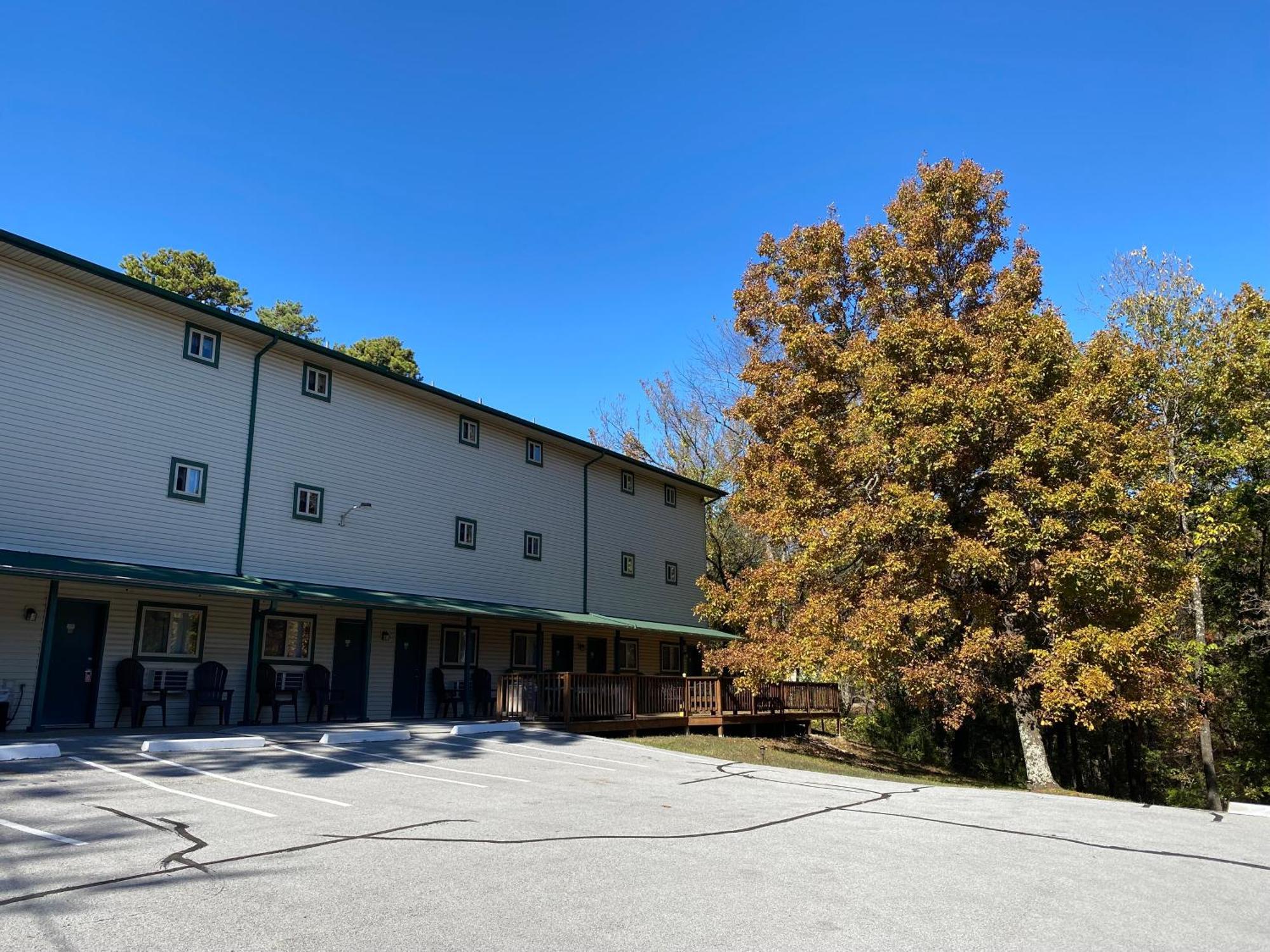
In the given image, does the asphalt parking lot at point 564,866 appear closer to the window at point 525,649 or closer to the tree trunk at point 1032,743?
the tree trunk at point 1032,743

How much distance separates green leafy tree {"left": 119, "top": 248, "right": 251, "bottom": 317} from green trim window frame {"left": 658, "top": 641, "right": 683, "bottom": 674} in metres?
21.5

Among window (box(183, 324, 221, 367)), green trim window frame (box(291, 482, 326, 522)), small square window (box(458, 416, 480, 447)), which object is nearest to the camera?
window (box(183, 324, 221, 367))

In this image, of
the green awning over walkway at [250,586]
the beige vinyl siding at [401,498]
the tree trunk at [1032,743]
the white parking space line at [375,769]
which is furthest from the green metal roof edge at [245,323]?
the tree trunk at [1032,743]

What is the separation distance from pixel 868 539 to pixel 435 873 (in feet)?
37.9

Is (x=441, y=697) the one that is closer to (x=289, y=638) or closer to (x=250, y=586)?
(x=289, y=638)

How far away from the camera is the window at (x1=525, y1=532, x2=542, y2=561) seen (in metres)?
23.1

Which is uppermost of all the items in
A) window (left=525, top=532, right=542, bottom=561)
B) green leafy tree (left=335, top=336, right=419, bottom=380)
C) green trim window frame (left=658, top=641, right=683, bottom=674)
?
green leafy tree (left=335, top=336, right=419, bottom=380)

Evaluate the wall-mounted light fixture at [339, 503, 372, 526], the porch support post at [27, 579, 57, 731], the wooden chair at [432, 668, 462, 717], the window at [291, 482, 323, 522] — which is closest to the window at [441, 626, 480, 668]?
the wooden chair at [432, 668, 462, 717]

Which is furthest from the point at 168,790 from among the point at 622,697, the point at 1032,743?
the point at 1032,743

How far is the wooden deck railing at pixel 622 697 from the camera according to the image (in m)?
17.7

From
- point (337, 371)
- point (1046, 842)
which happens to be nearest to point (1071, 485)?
point (1046, 842)

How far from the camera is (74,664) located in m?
14.0

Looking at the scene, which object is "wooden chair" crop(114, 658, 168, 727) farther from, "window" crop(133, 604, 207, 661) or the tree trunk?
the tree trunk

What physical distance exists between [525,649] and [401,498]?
225 inches
